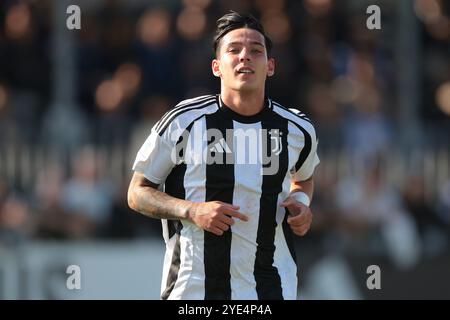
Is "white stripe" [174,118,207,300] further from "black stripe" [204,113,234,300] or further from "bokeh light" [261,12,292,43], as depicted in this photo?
"bokeh light" [261,12,292,43]

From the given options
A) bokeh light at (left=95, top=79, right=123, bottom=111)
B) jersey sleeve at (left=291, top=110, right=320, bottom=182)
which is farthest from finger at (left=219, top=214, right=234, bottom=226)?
bokeh light at (left=95, top=79, right=123, bottom=111)

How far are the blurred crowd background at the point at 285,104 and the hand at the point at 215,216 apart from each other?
6.30 meters

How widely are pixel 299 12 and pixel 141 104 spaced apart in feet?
7.86

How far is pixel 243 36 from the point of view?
6609 mm

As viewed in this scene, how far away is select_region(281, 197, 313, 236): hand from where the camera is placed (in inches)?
255

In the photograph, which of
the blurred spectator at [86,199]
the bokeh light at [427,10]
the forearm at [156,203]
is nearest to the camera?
the forearm at [156,203]

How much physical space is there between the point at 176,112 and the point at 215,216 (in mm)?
793

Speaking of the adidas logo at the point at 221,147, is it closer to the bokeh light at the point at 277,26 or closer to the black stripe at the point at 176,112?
the black stripe at the point at 176,112

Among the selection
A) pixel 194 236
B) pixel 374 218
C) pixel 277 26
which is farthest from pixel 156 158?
pixel 277 26

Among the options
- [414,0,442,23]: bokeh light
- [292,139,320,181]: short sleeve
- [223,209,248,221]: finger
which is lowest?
[223,209,248,221]: finger

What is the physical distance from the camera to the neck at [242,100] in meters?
6.66

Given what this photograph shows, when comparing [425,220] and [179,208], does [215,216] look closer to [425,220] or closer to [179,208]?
[179,208]

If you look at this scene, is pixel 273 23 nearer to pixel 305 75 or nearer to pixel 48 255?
pixel 305 75

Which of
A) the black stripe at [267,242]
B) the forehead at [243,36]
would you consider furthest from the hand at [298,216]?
the forehead at [243,36]
